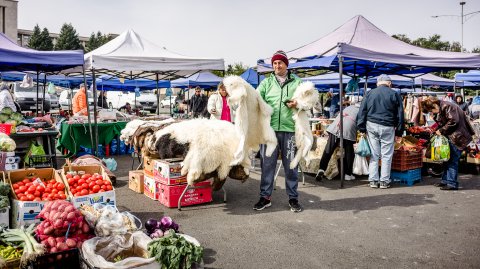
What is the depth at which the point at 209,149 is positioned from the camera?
554cm

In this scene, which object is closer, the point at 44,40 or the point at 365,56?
the point at 365,56

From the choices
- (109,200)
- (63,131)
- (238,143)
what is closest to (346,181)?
(238,143)

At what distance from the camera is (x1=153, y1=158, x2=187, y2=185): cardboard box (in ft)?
19.2

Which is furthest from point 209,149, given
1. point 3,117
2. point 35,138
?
point 3,117

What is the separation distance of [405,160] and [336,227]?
11.1 ft

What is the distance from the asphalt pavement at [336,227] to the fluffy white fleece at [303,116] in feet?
3.05

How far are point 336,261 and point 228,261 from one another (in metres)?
1.10

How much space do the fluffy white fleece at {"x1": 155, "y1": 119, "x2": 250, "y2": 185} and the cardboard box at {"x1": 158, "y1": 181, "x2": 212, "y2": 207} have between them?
1.24 ft

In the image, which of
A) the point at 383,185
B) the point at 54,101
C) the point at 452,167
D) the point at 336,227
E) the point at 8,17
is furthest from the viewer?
the point at 8,17

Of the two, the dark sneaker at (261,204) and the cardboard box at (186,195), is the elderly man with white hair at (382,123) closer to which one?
the dark sneaker at (261,204)

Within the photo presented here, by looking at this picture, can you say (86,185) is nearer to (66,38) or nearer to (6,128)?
(6,128)

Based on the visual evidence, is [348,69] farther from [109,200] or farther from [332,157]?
[109,200]

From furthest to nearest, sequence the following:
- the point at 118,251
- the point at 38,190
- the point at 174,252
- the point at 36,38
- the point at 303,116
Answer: the point at 36,38 → the point at 303,116 → the point at 38,190 → the point at 118,251 → the point at 174,252

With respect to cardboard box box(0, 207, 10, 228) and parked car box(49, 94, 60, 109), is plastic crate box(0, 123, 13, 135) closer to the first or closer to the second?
cardboard box box(0, 207, 10, 228)
